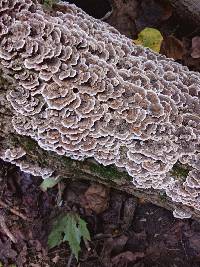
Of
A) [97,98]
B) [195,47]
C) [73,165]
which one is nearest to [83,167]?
[73,165]

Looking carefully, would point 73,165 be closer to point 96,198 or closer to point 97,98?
point 97,98

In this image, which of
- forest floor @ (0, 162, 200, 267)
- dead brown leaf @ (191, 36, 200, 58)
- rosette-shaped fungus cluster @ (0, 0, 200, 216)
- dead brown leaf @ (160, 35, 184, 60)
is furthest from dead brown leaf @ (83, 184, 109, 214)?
dead brown leaf @ (191, 36, 200, 58)

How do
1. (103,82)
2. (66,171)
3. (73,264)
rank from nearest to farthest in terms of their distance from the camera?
(103,82) → (66,171) → (73,264)

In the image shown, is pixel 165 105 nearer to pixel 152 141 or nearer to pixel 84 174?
pixel 152 141

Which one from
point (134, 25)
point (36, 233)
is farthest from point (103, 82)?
point (36, 233)

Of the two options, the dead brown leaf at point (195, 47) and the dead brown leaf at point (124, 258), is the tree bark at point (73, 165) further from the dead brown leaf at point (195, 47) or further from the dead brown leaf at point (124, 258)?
the dead brown leaf at point (195, 47)

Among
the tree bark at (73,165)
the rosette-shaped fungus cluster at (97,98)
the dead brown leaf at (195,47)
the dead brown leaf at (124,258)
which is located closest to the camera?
the rosette-shaped fungus cluster at (97,98)

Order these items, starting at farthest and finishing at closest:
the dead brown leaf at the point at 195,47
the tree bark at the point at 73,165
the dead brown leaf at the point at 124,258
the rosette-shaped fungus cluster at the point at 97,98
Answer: the dead brown leaf at the point at 195,47 → the dead brown leaf at the point at 124,258 → the tree bark at the point at 73,165 → the rosette-shaped fungus cluster at the point at 97,98

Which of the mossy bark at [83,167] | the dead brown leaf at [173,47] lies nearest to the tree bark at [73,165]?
the mossy bark at [83,167]
